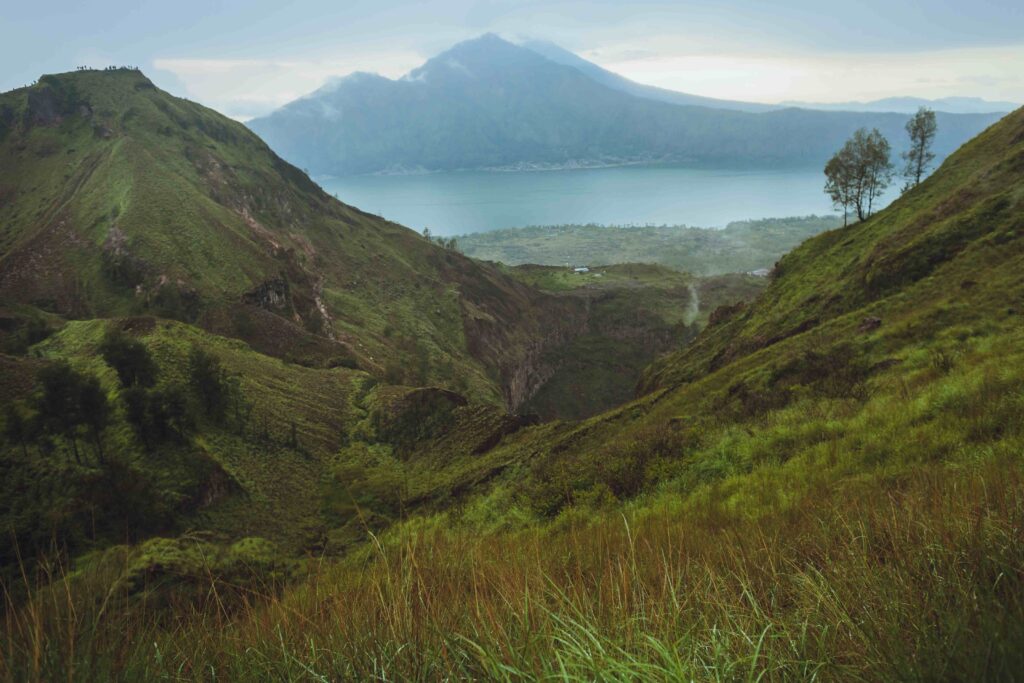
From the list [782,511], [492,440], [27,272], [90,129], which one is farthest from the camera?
[90,129]

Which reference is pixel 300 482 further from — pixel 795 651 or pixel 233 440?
pixel 795 651

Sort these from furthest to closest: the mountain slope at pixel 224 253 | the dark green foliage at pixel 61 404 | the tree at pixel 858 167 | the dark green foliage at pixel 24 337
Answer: the mountain slope at pixel 224 253 → the tree at pixel 858 167 → the dark green foliage at pixel 24 337 → the dark green foliage at pixel 61 404

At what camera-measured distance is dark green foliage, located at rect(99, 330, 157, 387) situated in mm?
25203

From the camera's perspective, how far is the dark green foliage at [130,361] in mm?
25203

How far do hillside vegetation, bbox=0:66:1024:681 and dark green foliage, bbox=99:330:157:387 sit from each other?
0.48m

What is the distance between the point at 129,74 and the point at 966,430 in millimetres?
112475

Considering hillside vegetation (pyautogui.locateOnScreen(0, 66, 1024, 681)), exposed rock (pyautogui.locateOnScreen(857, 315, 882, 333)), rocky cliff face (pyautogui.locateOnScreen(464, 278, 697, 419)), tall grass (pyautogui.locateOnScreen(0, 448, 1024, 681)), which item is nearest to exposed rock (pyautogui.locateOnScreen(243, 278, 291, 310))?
hillside vegetation (pyautogui.locateOnScreen(0, 66, 1024, 681))

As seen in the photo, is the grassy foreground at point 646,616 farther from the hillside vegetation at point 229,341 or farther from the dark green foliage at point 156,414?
the dark green foliage at point 156,414

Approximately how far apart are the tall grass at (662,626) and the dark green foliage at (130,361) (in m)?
26.4

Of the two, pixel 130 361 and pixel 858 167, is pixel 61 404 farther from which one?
pixel 858 167

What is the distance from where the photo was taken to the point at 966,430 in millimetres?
7059

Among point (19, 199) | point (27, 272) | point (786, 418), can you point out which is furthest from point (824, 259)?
point (19, 199)

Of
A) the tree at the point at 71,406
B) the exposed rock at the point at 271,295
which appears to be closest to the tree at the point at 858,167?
the tree at the point at 71,406

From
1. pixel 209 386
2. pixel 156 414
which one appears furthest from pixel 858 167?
pixel 156 414
